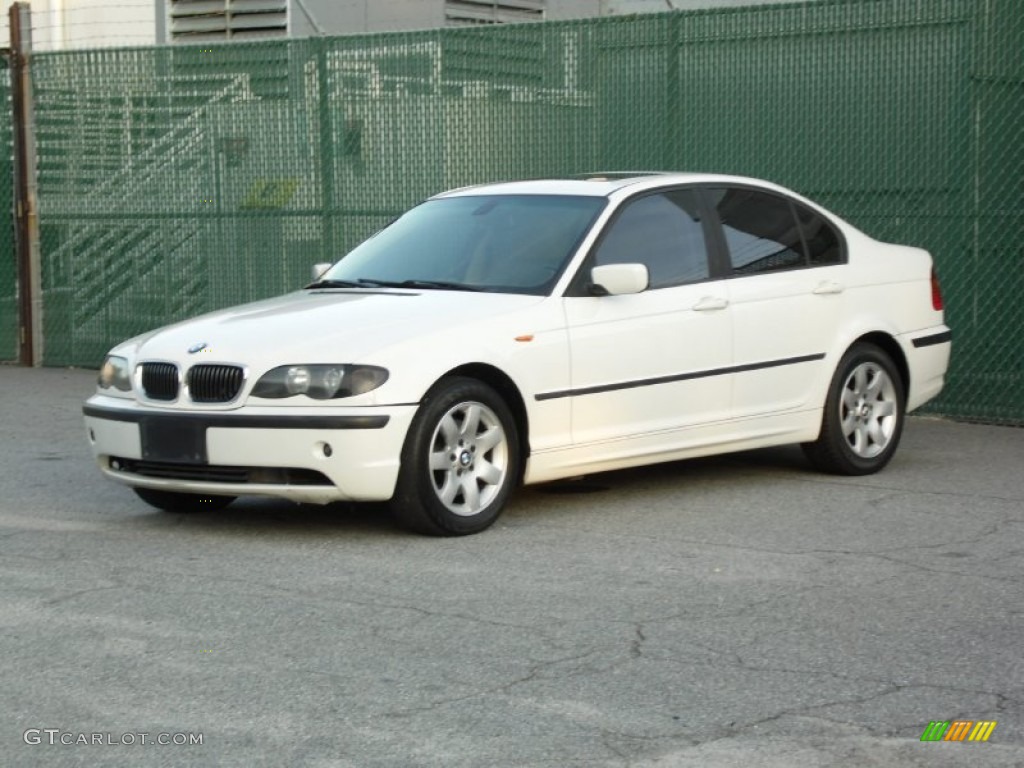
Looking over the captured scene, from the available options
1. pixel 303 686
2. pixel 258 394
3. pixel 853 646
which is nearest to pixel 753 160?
pixel 258 394

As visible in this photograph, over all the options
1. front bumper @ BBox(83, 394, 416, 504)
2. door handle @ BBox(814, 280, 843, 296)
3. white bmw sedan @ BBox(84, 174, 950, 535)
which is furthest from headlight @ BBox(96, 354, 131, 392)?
door handle @ BBox(814, 280, 843, 296)

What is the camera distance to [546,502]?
28.7 feet

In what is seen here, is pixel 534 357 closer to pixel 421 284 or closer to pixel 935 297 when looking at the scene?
pixel 421 284

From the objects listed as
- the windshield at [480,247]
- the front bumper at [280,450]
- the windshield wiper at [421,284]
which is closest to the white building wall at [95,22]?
the windshield at [480,247]

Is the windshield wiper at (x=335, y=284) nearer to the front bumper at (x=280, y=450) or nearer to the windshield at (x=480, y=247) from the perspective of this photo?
the windshield at (x=480, y=247)

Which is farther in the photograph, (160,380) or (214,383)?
(160,380)

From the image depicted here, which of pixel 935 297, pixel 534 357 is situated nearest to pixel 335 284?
pixel 534 357

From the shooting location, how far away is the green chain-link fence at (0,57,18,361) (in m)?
16.0

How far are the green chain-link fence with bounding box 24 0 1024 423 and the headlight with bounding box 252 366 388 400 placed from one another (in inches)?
214

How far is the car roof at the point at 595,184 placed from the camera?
8914mm

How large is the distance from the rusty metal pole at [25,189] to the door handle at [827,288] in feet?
28.2

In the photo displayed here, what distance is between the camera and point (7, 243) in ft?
52.7

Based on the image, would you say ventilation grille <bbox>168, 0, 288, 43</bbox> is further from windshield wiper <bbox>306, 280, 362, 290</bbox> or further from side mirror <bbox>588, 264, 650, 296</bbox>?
side mirror <bbox>588, 264, 650, 296</bbox>

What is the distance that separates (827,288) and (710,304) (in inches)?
34.4
